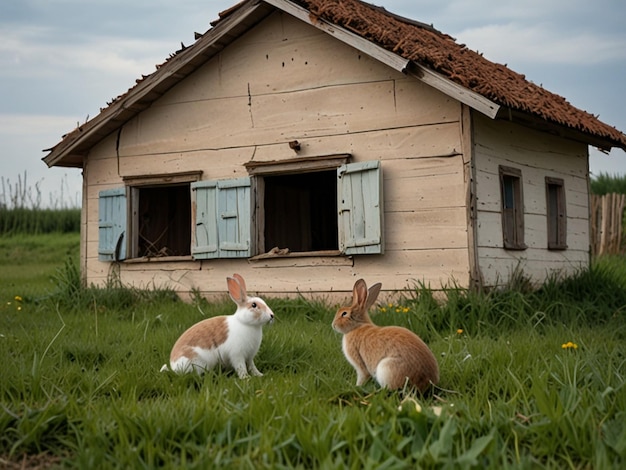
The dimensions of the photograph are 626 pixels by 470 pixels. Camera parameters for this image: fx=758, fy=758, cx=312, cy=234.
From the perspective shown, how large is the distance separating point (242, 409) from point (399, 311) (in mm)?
4668

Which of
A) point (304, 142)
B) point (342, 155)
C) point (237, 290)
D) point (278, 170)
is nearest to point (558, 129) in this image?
point (342, 155)

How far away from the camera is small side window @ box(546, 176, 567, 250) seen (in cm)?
1183

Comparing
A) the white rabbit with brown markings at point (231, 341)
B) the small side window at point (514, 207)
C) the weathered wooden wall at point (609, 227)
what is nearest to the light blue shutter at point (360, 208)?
the small side window at point (514, 207)

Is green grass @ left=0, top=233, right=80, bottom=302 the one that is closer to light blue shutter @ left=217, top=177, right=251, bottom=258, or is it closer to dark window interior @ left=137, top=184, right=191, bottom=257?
dark window interior @ left=137, top=184, right=191, bottom=257

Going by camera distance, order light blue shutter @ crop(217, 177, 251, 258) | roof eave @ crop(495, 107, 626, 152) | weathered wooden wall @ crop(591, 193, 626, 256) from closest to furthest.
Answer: roof eave @ crop(495, 107, 626, 152), light blue shutter @ crop(217, 177, 251, 258), weathered wooden wall @ crop(591, 193, 626, 256)

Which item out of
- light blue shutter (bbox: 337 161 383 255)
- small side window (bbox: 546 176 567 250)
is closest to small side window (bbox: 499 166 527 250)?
small side window (bbox: 546 176 567 250)

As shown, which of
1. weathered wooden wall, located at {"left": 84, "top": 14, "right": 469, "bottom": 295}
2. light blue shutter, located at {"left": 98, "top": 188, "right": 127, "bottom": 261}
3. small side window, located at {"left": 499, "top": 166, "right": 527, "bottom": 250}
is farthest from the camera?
light blue shutter, located at {"left": 98, "top": 188, "right": 127, "bottom": 261}

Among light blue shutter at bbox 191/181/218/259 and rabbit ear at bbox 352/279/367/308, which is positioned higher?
light blue shutter at bbox 191/181/218/259

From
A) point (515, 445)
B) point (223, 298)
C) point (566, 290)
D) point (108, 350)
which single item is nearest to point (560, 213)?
point (566, 290)

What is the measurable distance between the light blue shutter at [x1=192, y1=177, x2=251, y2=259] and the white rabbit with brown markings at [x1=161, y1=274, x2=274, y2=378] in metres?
4.76

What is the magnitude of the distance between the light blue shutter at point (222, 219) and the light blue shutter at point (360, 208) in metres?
1.46

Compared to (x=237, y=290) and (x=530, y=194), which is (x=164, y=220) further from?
(x=237, y=290)

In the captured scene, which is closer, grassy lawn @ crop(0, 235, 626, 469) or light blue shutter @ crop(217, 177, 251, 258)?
grassy lawn @ crop(0, 235, 626, 469)

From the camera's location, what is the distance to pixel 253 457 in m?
3.63
